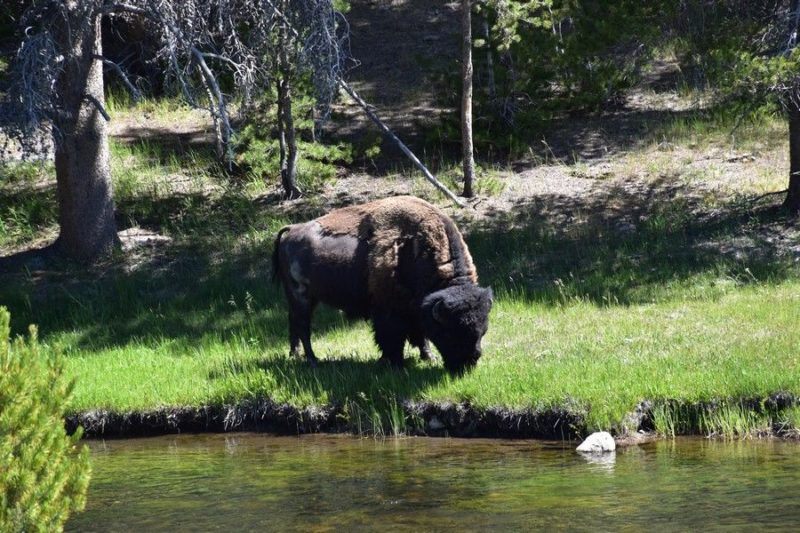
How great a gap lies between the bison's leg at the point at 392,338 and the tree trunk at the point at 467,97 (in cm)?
692

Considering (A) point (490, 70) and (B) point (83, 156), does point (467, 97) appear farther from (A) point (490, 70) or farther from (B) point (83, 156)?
(B) point (83, 156)

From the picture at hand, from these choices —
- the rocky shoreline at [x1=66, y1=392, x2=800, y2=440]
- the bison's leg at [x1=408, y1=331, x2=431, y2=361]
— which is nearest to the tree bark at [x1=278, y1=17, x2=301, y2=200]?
the bison's leg at [x1=408, y1=331, x2=431, y2=361]

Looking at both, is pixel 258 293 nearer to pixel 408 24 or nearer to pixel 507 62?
pixel 507 62

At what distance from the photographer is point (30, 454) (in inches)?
240

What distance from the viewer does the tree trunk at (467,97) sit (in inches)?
730

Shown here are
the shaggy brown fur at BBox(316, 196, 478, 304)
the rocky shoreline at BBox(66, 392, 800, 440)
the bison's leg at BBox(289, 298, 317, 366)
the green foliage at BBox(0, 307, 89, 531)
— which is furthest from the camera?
the bison's leg at BBox(289, 298, 317, 366)

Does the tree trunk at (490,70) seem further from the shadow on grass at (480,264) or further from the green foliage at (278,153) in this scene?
the green foliage at (278,153)

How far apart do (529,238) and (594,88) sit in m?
4.89

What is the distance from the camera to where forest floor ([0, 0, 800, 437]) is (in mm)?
11406

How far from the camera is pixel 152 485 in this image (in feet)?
33.2

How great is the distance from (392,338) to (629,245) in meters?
6.04

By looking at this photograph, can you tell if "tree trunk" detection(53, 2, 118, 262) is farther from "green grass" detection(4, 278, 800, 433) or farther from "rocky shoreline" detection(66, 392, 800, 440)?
"rocky shoreline" detection(66, 392, 800, 440)

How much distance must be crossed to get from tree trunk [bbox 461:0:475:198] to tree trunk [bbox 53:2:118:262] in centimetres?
587

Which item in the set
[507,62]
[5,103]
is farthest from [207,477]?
[507,62]
